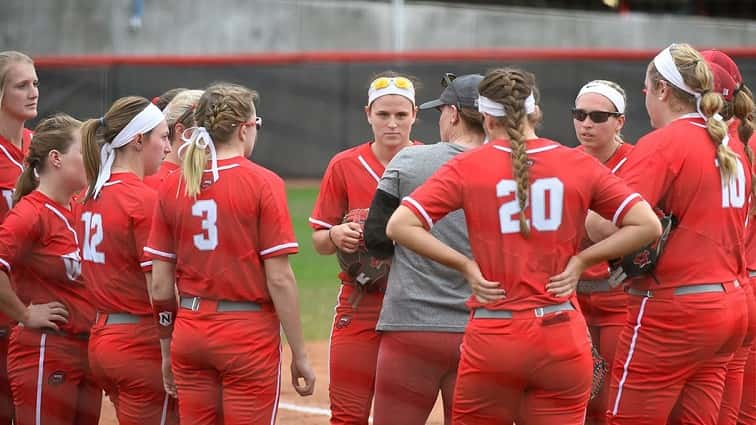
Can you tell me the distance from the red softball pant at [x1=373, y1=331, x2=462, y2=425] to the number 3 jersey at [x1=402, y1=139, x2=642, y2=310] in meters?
0.60

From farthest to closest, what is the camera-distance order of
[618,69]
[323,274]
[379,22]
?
[379,22]
[618,69]
[323,274]

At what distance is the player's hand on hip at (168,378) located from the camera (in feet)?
14.3

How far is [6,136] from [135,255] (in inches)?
58.5

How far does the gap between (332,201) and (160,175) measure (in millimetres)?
797

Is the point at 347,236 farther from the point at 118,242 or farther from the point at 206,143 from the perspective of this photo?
the point at 118,242

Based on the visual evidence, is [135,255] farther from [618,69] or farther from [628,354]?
[618,69]

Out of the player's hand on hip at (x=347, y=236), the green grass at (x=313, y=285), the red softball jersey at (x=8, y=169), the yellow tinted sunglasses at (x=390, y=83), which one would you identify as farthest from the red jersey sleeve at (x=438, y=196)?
the green grass at (x=313, y=285)

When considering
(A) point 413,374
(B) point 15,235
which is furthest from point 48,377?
(A) point 413,374

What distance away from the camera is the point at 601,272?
526 centimetres

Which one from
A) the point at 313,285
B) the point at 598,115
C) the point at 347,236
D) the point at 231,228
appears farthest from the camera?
the point at 313,285

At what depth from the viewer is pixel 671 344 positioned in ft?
14.0

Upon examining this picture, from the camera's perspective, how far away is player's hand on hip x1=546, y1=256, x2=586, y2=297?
372cm

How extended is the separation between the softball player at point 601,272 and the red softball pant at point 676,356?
83cm

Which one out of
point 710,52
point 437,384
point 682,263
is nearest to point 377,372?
point 437,384
